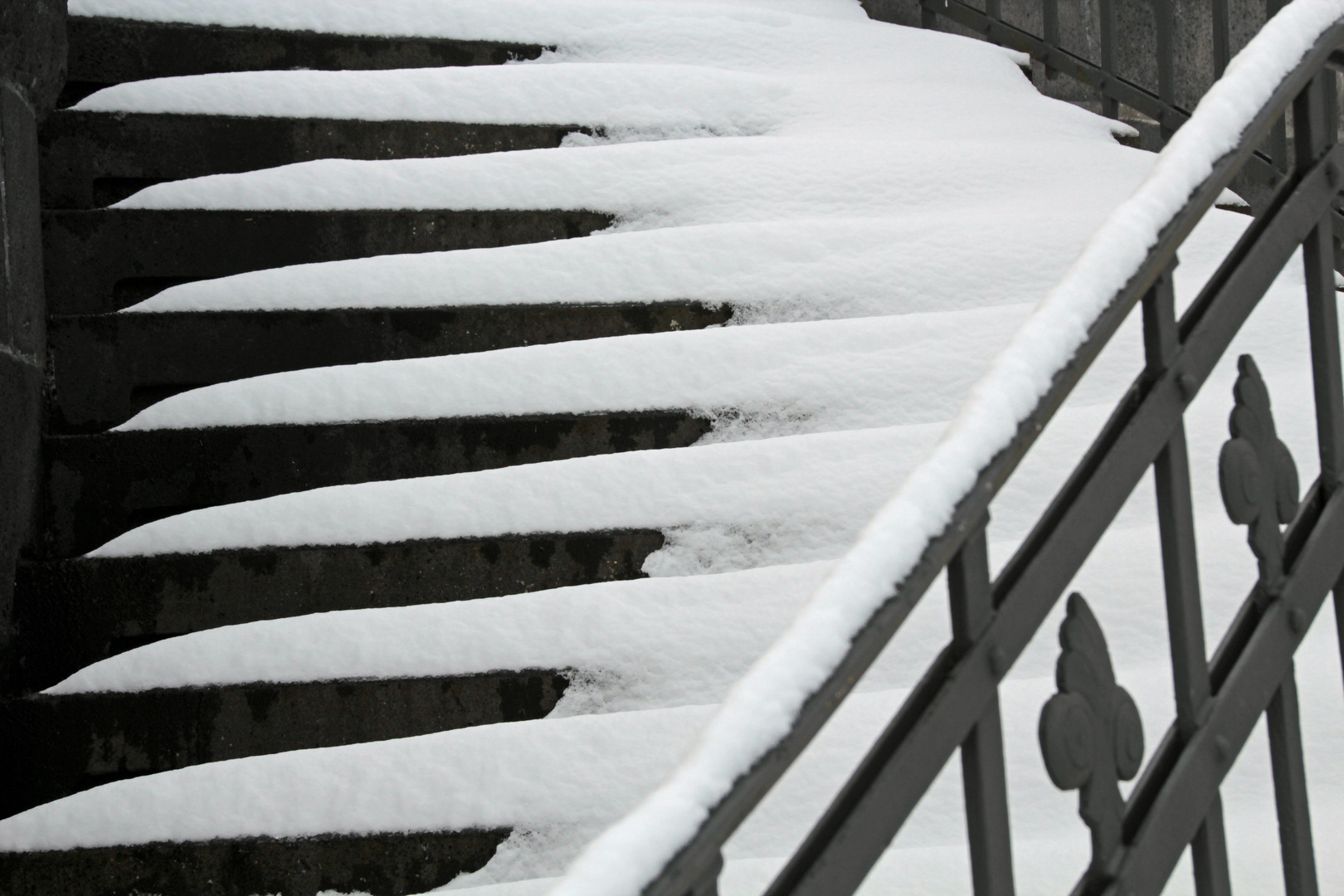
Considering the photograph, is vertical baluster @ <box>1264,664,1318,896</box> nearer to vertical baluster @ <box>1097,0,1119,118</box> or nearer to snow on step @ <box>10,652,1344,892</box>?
snow on step @ <box>10,652,1344,892</box>

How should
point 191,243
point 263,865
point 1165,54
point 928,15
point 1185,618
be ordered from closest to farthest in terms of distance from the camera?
point 1185,618 → point 263,865 → point 191,243 → point 1165,54 → point 928,15

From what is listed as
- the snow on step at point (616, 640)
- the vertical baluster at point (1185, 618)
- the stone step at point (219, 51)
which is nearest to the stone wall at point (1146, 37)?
the stone step at point (219, 51)

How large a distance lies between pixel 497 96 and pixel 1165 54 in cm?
150

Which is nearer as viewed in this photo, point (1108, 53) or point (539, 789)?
point (539, 789)

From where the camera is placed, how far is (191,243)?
2.16 m

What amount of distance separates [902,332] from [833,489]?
0.41 metres

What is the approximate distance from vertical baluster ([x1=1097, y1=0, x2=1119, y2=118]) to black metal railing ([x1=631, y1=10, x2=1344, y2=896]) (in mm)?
1673

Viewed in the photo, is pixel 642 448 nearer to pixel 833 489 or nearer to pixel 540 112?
pixel 833 489

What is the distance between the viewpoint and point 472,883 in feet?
4.88

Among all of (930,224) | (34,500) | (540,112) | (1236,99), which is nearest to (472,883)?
(34,500)

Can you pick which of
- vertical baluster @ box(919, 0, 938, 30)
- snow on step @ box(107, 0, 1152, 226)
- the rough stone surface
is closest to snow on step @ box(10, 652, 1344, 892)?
snow on step @ box(107, 0, 1152, 226)

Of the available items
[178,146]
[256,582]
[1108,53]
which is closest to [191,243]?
[178,146]

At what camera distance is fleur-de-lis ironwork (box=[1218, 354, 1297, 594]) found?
3.46 feet

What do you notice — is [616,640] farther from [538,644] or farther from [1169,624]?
[1169,624]
